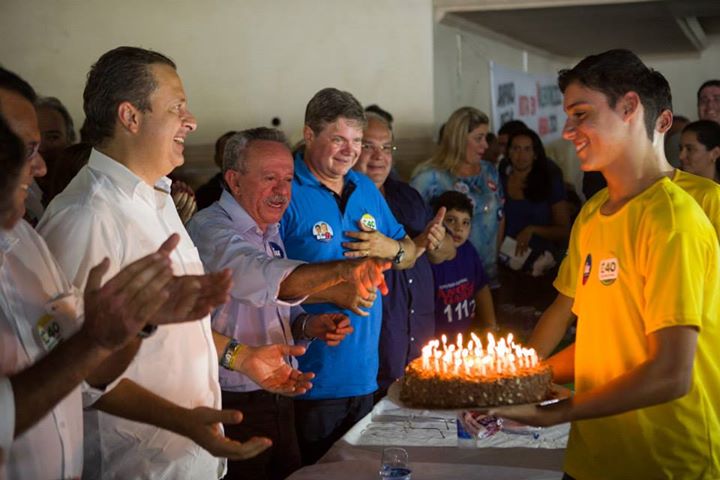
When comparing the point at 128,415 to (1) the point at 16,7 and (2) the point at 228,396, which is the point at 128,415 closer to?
(2) the point at 228,396

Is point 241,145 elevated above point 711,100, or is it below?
below

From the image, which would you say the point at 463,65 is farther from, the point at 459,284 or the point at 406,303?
the point at 406,303

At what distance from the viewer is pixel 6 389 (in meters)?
1.71

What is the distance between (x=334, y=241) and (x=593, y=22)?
526cm

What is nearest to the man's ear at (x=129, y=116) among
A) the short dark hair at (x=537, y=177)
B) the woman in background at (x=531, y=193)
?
Answer: the woman in background at (x=531, y=193)

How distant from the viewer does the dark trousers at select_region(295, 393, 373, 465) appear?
3.89m

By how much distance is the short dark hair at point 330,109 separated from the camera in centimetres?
411

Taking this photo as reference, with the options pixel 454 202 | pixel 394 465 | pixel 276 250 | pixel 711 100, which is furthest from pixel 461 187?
pixel 394 465

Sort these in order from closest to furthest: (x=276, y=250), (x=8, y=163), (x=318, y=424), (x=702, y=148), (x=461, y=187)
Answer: (x=8, y=163), (x=276, y=250), (x=318, y=424), (x=702, y=148), (x=461, y=187)

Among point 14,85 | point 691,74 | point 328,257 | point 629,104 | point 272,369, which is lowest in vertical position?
point 272,369

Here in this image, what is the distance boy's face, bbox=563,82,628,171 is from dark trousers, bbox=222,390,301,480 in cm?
162

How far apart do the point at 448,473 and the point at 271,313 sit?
0.91m

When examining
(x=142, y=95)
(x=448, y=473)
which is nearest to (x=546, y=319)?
(x=448, y=473)

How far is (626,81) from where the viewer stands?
95.2 inches
